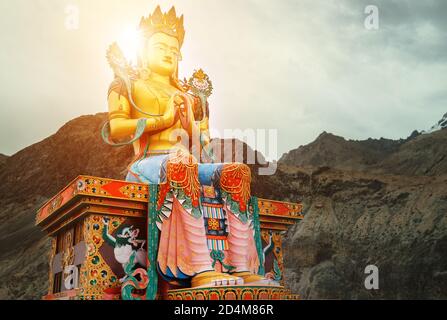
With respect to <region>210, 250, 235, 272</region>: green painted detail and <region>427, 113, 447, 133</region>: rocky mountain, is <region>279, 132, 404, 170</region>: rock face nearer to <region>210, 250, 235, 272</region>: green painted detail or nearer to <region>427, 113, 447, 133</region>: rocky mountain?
<region>427, 113, 447, 133</region>: rocky mountain

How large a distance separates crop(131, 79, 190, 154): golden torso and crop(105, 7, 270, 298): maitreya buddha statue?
1 cm

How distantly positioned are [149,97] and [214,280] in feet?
8.31

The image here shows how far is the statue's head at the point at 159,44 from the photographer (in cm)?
649

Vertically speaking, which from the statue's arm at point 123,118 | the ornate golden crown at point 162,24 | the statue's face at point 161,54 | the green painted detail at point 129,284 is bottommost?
the green painted detail at point 129,284

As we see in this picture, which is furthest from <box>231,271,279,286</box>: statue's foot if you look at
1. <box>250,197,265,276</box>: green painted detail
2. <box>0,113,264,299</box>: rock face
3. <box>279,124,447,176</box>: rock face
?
<box>279,124,447,176</box>: rock face

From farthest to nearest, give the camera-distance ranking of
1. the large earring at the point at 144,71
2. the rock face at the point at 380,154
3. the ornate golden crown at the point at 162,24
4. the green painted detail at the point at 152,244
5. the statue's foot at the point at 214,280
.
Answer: the rock face at the point at 380,154 → the ornate golden crown at the point at 162,24 → the large earring at the point at 144,71 → the green painted detail at the point at 152,244 → the statue's foot at the point at 214,280

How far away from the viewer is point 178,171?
5133 mm

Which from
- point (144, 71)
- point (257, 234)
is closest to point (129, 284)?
point (257, 234)

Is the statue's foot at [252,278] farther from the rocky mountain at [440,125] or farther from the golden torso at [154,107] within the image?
the rocky mountain at [440,125]

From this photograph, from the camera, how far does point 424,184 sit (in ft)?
46.4

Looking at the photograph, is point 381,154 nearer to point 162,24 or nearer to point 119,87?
point 162,24

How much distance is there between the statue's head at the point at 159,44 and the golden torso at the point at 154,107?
1.00ft

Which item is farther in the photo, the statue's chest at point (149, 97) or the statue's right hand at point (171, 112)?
the statue's chest at point (149, 97)

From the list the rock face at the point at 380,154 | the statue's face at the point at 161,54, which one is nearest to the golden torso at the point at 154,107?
the statue's face at the point at 161,54
